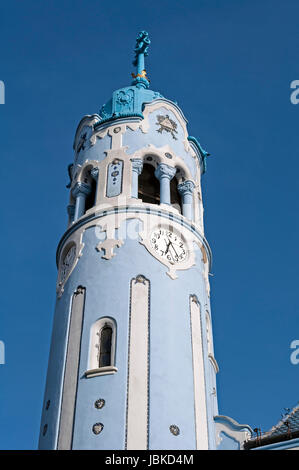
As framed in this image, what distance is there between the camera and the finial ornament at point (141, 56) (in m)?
34.4

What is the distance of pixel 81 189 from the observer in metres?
28.6

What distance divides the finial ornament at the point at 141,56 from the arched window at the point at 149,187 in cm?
547

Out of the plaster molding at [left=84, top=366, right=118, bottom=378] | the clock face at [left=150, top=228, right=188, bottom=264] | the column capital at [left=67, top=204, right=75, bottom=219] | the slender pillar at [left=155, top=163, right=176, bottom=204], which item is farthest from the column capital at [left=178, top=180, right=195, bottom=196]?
the plaster molding at [left=84, top=366, right=118, bottom=378]

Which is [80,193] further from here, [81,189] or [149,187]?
[149,187]

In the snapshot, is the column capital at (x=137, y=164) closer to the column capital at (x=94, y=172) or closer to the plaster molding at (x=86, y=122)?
the column capital at (x=94, y=172)

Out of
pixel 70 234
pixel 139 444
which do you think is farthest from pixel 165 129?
pixel 139 444

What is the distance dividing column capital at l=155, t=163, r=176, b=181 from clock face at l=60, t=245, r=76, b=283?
4727mm

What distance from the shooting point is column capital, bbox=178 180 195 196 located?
2884 cm

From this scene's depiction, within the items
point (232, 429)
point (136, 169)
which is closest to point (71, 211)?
point (136, 169)

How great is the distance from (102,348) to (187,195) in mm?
8662

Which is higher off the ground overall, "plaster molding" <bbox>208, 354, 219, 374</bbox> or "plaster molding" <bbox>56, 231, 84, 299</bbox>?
"plaster molding" <bbox>56, 231, 84, 299</bbox>

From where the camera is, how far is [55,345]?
78.1 ft

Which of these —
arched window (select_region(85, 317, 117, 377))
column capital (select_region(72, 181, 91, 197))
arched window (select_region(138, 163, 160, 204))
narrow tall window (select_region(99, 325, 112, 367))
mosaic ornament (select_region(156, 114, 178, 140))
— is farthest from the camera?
arched window (select_region(138, 163, 160, 204))

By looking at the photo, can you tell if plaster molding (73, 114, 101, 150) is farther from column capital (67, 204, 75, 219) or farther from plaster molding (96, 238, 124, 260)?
plaster molding (96, 238, 124, 260)
